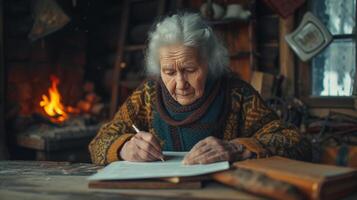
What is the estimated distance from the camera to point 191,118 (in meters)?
2.35

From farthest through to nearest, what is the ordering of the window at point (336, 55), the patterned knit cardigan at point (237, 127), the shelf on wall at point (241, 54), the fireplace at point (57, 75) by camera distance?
the fireplace at point (57, 75)
the shelf on wall at point (241, 54)
the window at point (336, 55)
the patterned knit cardigan at point (237, 127)

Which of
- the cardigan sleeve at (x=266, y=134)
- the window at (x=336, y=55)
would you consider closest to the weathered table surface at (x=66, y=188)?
the cardigan sleeve at (x=266, y=134)

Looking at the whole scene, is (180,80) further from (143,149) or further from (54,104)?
(54,104)

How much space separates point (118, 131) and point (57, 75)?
3.11 metres

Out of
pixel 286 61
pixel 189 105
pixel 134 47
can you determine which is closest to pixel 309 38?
pixel 286 61

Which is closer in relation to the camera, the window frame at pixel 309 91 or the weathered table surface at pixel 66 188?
the weathered table surface at pixel 66 188

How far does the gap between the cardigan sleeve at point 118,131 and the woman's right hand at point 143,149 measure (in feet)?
0.43

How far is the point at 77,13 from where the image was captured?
5168mm

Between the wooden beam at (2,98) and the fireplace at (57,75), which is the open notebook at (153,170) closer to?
the fireplace at (57,75)

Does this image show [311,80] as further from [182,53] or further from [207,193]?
[207,193]

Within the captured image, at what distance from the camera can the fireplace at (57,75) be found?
455 centimetres

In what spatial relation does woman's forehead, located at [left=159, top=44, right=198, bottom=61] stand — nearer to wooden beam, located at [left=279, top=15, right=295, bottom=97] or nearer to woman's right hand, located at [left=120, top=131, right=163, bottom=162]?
woman's right hand, located at [left=120, top=131, right=163, bottom=162]

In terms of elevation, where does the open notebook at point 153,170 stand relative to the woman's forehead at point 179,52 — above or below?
below

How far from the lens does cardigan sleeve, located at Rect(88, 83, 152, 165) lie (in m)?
2.14
